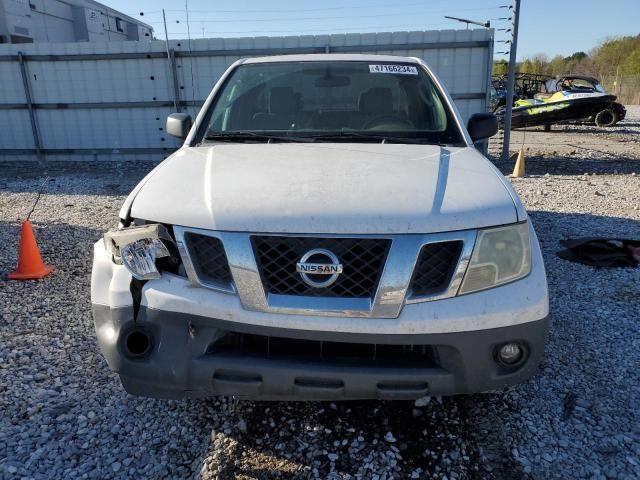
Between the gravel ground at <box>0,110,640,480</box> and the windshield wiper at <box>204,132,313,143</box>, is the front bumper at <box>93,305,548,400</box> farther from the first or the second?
the windshield wiper at <box>204,132,313,143</box>

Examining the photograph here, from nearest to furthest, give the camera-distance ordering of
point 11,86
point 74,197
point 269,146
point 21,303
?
point 269,146 < point 21,303 < point 74,197 < point 11,86

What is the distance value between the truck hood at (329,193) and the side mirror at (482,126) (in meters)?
0.84

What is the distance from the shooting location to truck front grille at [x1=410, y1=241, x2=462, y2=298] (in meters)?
1.87

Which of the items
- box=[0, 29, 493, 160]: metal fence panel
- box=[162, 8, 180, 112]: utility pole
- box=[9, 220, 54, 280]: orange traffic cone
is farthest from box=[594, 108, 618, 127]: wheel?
box=[9, 220, 54, 280]: orange traffic cone

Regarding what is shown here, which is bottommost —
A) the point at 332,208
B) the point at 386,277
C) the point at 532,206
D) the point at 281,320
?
the point at 532,206

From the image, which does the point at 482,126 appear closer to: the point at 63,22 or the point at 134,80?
the point at 134,80

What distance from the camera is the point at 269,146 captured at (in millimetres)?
2844

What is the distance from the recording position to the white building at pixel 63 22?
1128cm

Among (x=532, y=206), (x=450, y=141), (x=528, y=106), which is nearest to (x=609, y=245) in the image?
(x=532, y=206)

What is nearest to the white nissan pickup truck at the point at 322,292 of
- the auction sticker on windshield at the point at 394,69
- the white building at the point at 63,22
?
the auction sticker on windshield at the point at 394,69

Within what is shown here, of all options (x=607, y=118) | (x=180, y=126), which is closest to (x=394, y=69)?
(x=180, y=126)

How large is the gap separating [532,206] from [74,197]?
6637 mm

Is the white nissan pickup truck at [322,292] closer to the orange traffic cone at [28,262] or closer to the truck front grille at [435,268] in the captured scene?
the truck front grille at [435,268]

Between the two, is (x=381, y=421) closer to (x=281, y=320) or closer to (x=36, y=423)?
(x=281, y=320)
